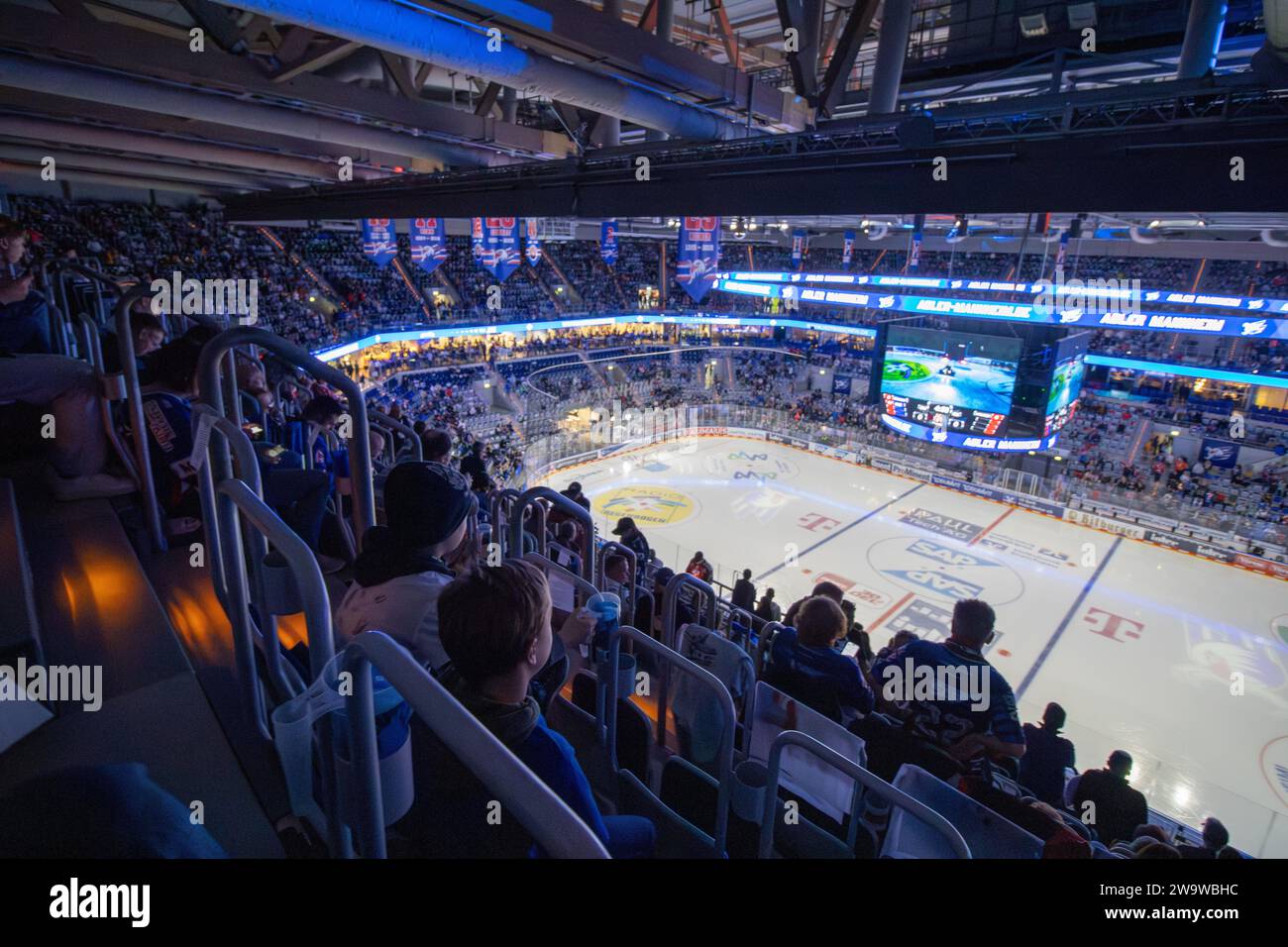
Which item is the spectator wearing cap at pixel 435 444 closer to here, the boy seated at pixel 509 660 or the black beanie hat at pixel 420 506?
the black beanie hat at pixel 420 506

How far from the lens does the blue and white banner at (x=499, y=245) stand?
1057 cm

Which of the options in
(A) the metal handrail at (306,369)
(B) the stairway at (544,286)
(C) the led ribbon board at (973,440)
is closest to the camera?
(A) the metal handrail at (306,369)

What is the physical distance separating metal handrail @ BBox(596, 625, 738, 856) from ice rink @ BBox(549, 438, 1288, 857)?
5.69m

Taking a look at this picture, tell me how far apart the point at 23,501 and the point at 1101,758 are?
453 inches

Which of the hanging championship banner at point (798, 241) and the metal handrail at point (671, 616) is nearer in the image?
the metal handrail at point (671, 616)

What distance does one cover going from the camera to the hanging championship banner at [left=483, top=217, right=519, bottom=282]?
416 inches

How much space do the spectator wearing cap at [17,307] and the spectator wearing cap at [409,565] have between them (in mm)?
4180

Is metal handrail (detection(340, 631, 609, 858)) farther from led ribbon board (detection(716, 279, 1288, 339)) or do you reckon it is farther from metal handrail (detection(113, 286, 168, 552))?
led ribbon board (detection(716, 279, 1288, 339))

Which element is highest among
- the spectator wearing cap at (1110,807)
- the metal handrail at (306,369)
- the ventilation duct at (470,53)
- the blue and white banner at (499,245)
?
the ventilation duct at (470,53)

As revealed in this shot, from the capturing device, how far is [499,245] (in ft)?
35.3

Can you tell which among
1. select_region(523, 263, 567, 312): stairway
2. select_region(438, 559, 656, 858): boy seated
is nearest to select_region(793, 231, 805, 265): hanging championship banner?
select_region(523, 263, 567, 312): stairway

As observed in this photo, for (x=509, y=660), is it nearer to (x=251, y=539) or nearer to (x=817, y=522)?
(x=251, y=539)

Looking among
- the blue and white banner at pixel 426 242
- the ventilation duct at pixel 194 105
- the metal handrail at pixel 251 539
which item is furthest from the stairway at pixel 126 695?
the blue and white banner at pixel 426 242
